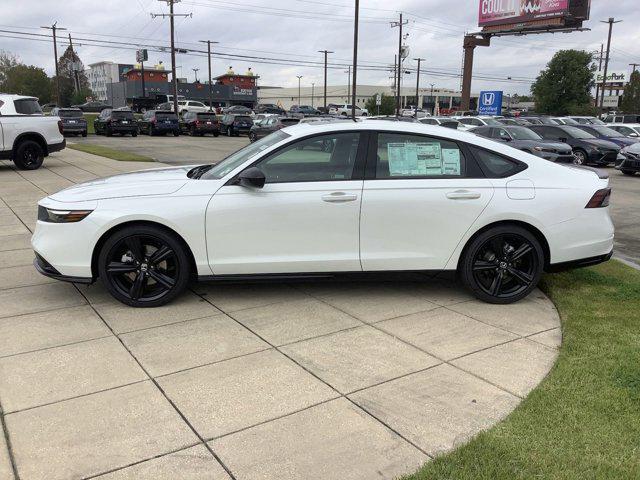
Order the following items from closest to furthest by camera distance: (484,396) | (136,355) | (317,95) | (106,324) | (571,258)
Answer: (484,396)
(136,355)
(106,324)
(571,258)
(317,95)

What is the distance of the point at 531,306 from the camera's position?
501 centimetres

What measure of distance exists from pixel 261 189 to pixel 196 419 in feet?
6.77

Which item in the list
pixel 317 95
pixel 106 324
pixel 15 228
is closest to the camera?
pixel 106 324

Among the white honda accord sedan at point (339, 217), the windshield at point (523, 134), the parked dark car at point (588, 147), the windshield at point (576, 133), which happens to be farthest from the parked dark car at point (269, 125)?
→ the white honda accord sedan at point (339, 217)

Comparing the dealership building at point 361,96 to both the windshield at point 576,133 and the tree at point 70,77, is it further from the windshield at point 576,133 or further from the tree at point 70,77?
the windshield at point 576,133

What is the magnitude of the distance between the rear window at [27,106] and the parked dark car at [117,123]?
20.7m

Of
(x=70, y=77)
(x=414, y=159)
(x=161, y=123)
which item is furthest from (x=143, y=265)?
(x=70, y=77)

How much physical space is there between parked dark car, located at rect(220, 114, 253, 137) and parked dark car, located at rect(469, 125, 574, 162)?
22.6 metres

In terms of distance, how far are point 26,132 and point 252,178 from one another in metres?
11.9

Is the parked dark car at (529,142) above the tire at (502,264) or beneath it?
above

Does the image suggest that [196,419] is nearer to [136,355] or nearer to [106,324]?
[136,355]

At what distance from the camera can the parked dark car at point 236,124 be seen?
126 ft

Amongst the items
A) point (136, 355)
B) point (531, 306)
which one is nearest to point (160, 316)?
point (136, 355)

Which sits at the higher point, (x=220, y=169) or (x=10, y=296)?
(x=220, y=169)
